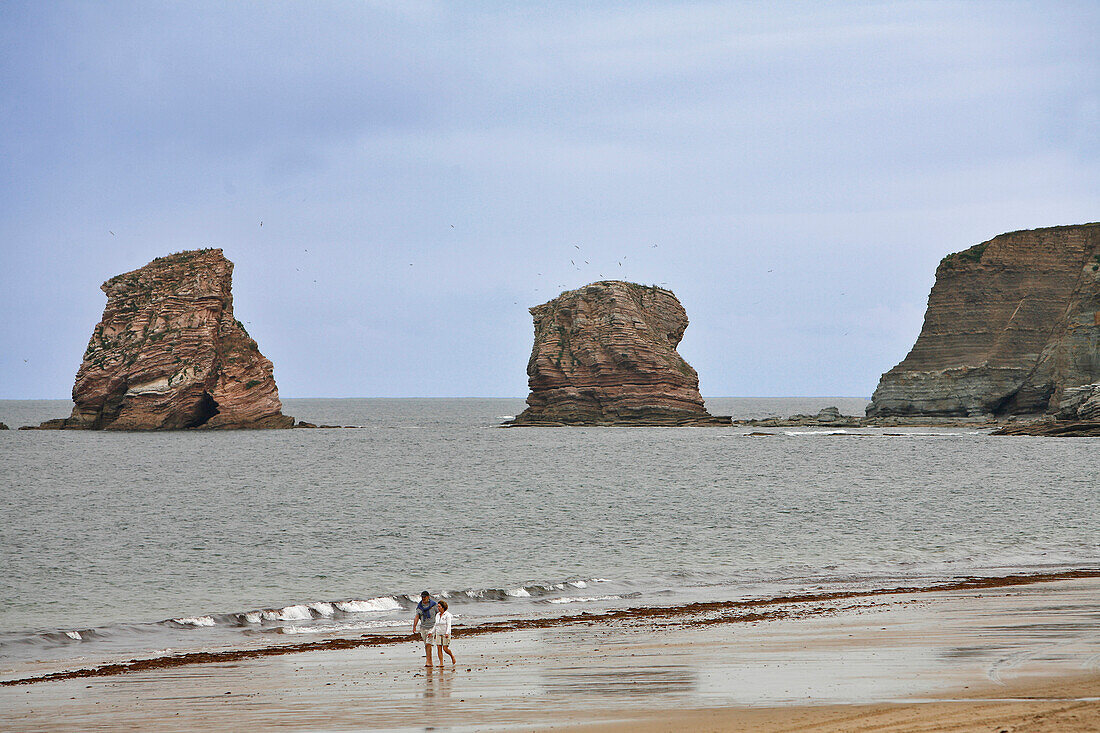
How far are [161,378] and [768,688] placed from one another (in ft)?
315

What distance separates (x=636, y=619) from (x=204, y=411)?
308 ft

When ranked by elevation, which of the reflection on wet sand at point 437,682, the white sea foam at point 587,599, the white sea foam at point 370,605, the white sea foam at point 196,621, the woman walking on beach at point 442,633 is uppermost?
the woman walking on beach at point 442,633

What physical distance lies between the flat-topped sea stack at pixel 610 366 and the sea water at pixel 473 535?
43028 mm

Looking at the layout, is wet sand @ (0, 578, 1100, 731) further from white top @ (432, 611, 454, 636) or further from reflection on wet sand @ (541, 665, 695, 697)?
white top @ (432, 611, 454, 636)

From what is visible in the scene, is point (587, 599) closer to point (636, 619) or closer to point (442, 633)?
point (636, 619)

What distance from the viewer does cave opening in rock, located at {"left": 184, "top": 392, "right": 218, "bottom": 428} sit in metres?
102

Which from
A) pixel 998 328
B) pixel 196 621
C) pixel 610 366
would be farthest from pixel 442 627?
pixel 998 328

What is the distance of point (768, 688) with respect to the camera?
11789 mm

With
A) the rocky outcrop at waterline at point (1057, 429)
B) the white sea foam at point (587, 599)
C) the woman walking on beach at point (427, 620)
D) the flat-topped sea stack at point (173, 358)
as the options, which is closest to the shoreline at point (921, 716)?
the woman walking on beach at point (427, 620)

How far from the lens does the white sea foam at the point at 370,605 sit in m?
20.8

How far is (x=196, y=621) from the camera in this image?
1955 centimetres

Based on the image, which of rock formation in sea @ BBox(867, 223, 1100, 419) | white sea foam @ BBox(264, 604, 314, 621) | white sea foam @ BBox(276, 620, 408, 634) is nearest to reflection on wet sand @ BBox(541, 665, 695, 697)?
white sea foam @ BBox(276, 620, 408, 634)

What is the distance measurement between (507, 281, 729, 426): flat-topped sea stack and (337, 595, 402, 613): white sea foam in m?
88.1

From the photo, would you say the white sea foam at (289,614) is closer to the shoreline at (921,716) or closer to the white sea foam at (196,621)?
the white sea foam at (196,621)
